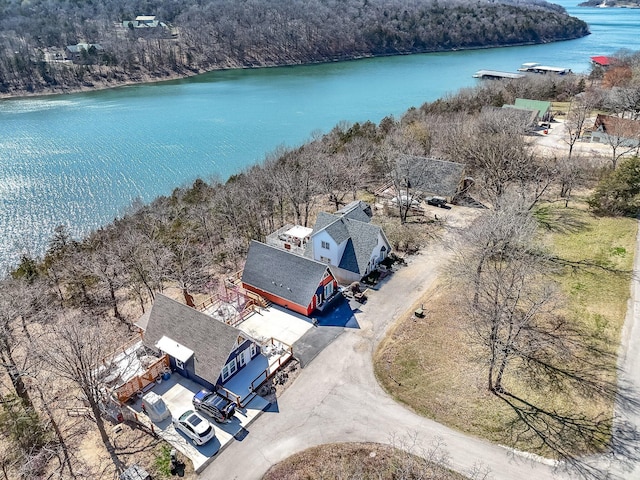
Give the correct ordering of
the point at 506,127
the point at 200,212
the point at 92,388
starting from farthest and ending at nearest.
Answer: the point at 506,127, the point at 200,212, the point at 92,388

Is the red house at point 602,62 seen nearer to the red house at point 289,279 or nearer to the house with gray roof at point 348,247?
the house with gray roof at point 348,247

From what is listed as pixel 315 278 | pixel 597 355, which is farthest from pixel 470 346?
pixel 315 278

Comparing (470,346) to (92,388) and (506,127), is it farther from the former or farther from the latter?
(506,127)

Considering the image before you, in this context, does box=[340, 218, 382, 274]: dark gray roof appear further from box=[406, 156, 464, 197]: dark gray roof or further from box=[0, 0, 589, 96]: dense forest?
box=[0, 0, 589, 96]: dense forest

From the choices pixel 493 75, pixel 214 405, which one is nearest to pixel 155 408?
pixel 214 405

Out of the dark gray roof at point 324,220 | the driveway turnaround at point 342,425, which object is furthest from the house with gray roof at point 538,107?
the driveway turnaround at point 342,425

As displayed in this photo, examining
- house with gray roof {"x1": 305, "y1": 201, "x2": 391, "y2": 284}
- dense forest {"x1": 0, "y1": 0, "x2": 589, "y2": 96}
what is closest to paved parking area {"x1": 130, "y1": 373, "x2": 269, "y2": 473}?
house with gray roof {"x1": 305, "y1": 201, "x2": 391, "y2": 284}
